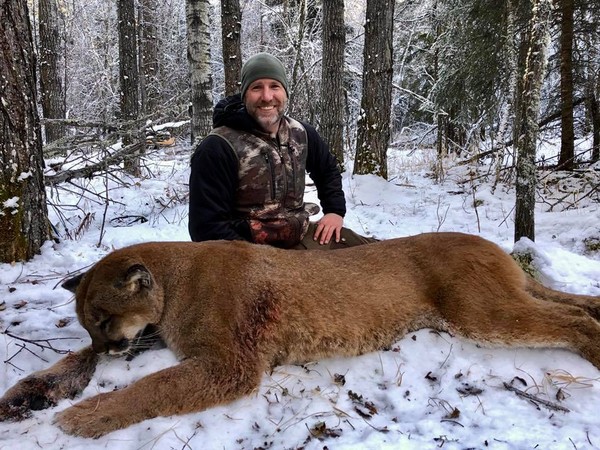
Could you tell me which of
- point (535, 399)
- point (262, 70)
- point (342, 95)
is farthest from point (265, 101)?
point (342, 95)

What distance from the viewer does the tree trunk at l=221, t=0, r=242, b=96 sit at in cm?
852

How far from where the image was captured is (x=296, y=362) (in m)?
3.44

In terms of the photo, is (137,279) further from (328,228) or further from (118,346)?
(328,228)

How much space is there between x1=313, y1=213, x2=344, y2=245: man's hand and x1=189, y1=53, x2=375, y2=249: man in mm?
13

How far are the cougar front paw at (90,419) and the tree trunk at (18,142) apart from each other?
2087 mm

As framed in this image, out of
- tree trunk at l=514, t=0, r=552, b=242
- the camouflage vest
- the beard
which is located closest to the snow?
tree trunk at l=514, t=0, r=552, b=242

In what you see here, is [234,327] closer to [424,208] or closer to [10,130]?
[10,130]

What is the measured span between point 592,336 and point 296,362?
2.03 metres

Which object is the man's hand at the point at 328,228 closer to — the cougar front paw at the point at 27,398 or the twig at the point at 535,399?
the twig at the point at 535,399

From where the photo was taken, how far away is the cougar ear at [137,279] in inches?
122

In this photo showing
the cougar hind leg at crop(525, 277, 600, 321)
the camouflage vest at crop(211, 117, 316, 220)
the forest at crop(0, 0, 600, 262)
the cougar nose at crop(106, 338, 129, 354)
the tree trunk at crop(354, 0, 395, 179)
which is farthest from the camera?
the tree trunk at crop(354, 0, 395, 179)

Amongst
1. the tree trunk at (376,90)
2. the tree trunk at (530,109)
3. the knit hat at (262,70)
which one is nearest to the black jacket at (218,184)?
the knit hat at (262,70)

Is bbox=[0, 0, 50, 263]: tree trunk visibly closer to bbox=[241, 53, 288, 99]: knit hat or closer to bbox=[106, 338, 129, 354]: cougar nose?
bbox=[106, 338, 129, 354]: cougar nose

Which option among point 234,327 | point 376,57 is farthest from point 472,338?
point 376,57
